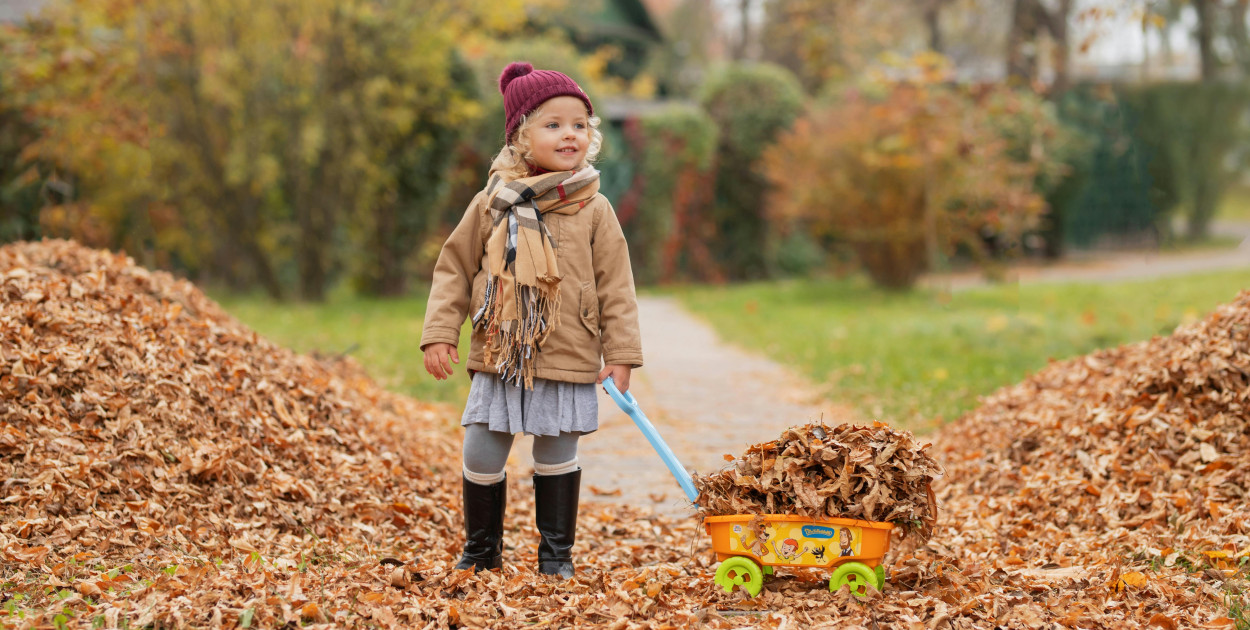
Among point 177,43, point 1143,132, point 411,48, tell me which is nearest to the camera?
point 177,43

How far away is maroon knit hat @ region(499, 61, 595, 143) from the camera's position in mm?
3131

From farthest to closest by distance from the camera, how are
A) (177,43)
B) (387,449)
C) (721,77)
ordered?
1. (721,77)
2. (177,43)
3. (387,449)

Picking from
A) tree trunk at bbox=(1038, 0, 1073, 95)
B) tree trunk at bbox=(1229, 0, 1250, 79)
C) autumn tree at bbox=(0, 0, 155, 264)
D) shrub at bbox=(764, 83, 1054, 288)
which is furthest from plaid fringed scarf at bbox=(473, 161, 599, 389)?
tree trunk at bbox=(1229, 0, 1250, 79)

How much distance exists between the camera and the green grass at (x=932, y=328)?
680 centimetres

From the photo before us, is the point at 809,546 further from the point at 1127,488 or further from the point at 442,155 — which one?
the point at 442,155

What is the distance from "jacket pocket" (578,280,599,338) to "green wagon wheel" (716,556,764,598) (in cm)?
80

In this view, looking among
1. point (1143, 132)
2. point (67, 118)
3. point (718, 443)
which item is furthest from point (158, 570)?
point (1143, 132)

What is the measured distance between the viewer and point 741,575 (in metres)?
2.96

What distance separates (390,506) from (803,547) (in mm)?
1660

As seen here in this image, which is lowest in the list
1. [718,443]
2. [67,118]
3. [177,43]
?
[718,443]

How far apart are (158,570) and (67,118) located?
26.7 feet

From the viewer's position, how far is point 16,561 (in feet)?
9.48

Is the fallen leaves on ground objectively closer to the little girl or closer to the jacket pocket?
the little girl

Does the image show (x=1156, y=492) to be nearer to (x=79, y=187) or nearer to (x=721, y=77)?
(x=79, y=187)
